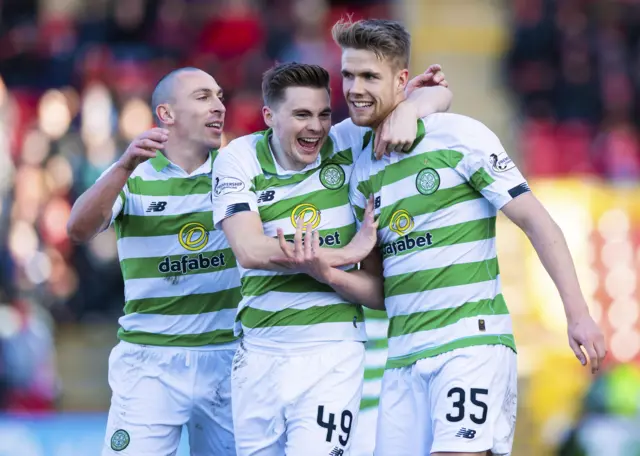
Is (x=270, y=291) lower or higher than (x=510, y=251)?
lower

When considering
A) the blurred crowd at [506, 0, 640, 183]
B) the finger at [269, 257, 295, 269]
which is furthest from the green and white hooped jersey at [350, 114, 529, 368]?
the blurred crowd at [506, 0, 640, 183]

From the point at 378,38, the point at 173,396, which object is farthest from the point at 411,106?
the point at 173,396

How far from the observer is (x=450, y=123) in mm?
5281

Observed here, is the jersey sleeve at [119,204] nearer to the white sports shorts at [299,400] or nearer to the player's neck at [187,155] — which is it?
the player's neck at [187,155]

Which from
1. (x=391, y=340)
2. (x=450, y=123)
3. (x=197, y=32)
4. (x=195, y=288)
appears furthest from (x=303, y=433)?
(x=197, y=32)

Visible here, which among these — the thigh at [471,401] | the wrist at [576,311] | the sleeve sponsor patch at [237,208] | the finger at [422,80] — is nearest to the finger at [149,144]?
the sleeve sponsor patch at [237,208]

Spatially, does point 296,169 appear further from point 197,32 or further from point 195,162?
point 197,32

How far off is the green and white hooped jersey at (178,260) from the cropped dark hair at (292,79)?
677mm

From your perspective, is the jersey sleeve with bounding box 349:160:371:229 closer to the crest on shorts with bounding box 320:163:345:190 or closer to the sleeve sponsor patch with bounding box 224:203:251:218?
the crest on shorts with bounding box 320:163:345:190

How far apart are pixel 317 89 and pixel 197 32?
32.1 feet

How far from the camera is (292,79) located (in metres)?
5.43

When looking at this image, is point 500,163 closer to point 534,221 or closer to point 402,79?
point 534,221

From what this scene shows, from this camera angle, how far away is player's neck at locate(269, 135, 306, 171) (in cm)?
551

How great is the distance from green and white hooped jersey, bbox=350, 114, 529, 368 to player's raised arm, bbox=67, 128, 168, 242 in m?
1.03
